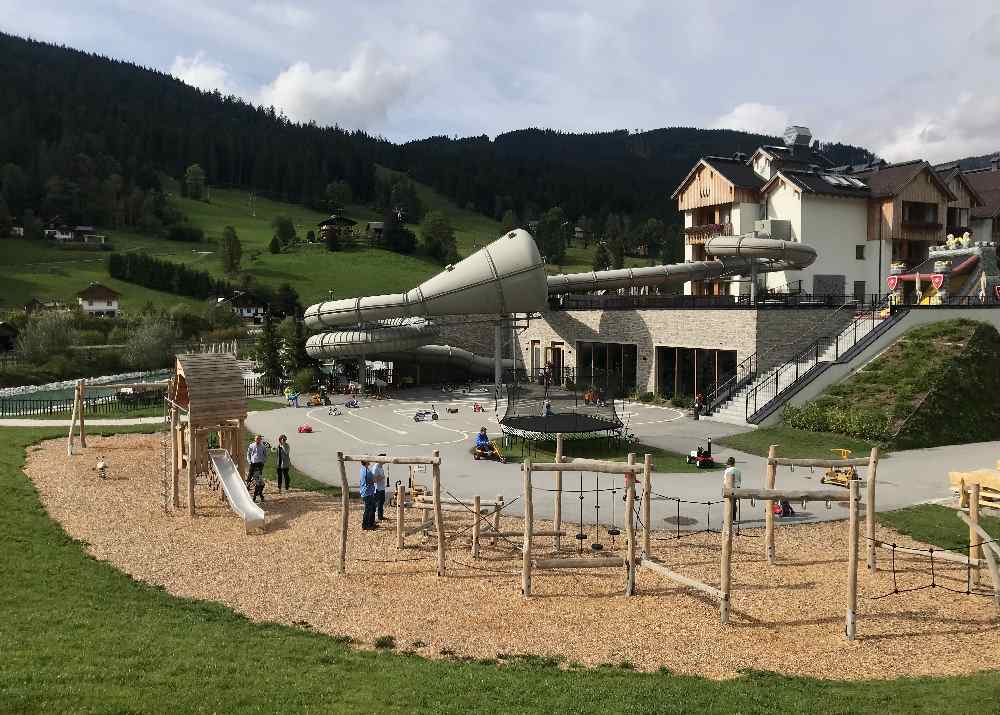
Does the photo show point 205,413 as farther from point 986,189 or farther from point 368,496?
point 986,189

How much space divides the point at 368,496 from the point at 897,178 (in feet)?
156

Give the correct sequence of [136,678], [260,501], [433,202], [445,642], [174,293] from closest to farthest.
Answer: [136,678]
[445,642]
[260,501]
[174,293]
[433,202]

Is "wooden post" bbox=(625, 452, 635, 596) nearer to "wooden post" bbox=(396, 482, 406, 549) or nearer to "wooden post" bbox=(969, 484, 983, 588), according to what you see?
"wooden post" bbox=(396, 482, 406, 549)

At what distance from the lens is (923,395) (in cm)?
2867

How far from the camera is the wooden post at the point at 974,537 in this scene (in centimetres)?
1324

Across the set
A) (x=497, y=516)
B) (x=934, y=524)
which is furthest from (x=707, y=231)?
(x=497, y=516)

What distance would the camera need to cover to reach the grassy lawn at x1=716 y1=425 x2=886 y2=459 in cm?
2633

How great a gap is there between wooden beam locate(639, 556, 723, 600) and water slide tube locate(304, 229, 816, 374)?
88.2 feet

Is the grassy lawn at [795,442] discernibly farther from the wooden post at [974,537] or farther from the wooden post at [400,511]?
the wooden post at [400,511]

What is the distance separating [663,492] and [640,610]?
28.2 ft

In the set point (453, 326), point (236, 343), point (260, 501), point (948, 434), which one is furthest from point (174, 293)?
point (948, 434)

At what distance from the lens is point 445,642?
11.3 m

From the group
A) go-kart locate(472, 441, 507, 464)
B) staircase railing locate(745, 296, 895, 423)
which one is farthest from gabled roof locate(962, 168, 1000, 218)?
go-kart locate(472, 441, 507, 464)

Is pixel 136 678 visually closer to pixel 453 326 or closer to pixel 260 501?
pixel 260 501
